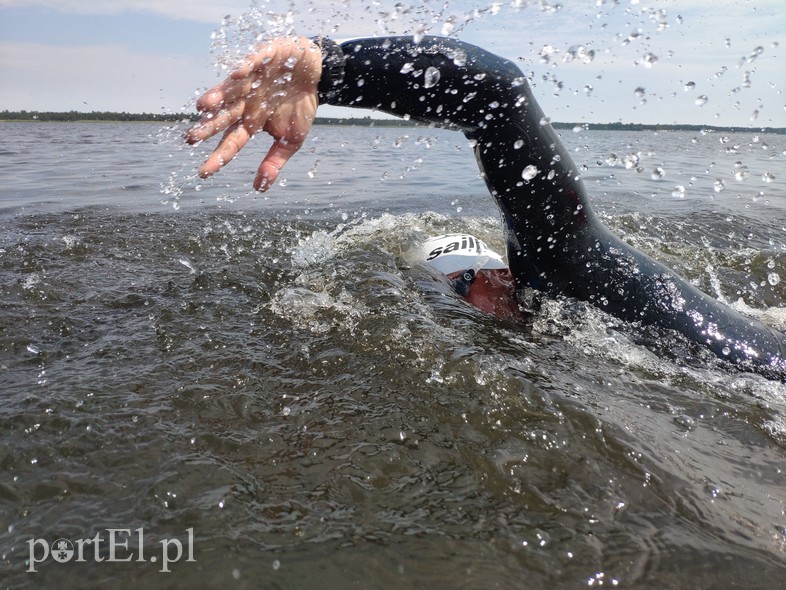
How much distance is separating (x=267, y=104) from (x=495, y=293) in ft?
7.45

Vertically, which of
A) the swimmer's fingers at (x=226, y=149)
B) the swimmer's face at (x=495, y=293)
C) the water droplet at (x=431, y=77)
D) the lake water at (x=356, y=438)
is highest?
the water droplet at (x=431, y=77)

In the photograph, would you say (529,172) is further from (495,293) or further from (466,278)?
(466,278)

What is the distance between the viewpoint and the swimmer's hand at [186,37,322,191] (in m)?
2.02

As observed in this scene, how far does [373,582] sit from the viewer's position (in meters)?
1.55

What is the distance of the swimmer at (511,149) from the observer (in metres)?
2.33

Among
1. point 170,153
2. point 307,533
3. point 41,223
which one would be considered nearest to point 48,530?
point 307,533

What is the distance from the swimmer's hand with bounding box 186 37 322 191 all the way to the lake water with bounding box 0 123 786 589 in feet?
3.55

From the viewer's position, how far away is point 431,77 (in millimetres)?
2715

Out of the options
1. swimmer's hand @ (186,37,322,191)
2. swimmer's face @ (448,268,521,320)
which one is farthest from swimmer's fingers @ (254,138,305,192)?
swimmer's face @ (448,268,521,320)

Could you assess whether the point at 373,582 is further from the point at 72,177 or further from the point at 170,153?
the point at 170,153

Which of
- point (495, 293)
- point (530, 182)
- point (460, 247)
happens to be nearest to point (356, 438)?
point (530, 182)

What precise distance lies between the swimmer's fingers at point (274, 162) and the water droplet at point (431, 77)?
2.56 feet

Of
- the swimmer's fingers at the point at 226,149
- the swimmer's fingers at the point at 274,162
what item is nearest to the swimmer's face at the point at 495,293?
the swimmer's fingers at the point at 274,162

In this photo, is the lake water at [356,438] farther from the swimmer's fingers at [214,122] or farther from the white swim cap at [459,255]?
the swimmer's fingers at [214,122]
